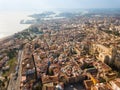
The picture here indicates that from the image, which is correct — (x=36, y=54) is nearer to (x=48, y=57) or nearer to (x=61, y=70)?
(x=48, y=57)

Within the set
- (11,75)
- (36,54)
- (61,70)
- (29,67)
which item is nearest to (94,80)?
(61,70)

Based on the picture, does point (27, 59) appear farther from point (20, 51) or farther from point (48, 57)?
point (20, 51)

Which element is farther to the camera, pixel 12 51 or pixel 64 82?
pixel 12 51

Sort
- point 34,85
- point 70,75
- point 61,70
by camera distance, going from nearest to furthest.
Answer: point 34,85
point 70,75
point 61,70

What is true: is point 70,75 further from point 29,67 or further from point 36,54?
point 36,54

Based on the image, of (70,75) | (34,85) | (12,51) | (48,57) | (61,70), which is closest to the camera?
(34,85)

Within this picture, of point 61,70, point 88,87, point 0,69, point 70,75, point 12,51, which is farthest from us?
point 12,51

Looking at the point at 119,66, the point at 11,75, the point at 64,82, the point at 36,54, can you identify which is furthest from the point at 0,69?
the point at 119,66

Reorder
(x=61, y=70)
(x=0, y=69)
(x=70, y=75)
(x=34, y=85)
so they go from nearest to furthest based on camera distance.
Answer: (x=34, y=85) → (x=70, y=75) → (x=61, y=70) → (x=0, y=69)

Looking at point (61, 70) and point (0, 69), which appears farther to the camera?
point (0, 69)
